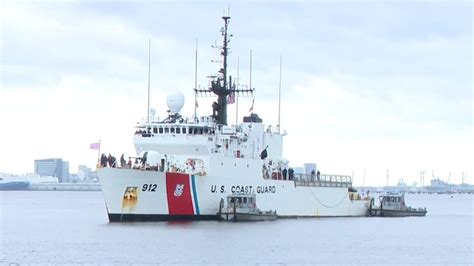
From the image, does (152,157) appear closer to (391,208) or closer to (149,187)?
(149,187)

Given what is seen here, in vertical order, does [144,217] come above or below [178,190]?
below

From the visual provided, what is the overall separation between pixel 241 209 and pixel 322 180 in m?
12.7

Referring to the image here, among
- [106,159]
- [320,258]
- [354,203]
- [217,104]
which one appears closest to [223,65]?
[217,104]

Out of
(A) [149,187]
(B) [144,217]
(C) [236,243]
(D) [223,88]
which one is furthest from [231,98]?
(C) [236,243]

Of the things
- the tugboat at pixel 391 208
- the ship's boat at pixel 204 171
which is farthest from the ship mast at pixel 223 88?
the tugboat at pixel 391 208

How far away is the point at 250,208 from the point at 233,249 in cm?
1406

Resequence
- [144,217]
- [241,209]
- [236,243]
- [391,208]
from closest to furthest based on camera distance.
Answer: [236,243] → [144,217] → [241,209] → [391,208]

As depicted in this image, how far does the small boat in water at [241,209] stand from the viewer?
199 feet

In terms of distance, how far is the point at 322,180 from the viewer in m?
72.7

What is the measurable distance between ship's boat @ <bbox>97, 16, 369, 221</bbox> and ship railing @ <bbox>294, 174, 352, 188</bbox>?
11 centimetres

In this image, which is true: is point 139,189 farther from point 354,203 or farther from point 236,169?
point 354,203

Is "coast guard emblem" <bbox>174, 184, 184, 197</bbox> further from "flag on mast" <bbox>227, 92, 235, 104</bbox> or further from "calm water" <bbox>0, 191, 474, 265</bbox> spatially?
"flag on mast" <bbox>227, 92, 235, 104</bbox>

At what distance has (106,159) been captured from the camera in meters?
57.7

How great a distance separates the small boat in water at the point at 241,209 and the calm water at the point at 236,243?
110 cm
